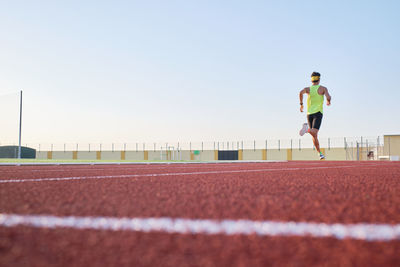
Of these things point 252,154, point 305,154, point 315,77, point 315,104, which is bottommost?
point 252,154

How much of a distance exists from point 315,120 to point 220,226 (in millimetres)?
7196

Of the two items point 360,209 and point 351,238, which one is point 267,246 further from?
point 360,209

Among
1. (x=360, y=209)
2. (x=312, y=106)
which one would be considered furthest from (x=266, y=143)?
(x=360, y=209)

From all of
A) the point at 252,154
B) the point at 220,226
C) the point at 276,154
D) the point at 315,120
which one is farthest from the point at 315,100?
the point at 252,154

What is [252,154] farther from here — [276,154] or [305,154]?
[305,154]

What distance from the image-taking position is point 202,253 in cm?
83

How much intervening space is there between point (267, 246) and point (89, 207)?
36.1 inches

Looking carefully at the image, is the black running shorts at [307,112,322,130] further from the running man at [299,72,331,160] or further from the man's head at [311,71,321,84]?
the man's head at [311,71,321,84]

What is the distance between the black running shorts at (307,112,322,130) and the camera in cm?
774

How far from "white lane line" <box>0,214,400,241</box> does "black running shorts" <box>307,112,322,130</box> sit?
696 centimetres

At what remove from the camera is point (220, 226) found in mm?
1096

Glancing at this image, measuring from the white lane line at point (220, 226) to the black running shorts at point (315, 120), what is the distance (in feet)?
22.8

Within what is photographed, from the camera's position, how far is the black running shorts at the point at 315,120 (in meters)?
7.74

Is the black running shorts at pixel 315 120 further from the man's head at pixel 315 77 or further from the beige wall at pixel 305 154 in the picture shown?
the beige wall at pixel 305 154
